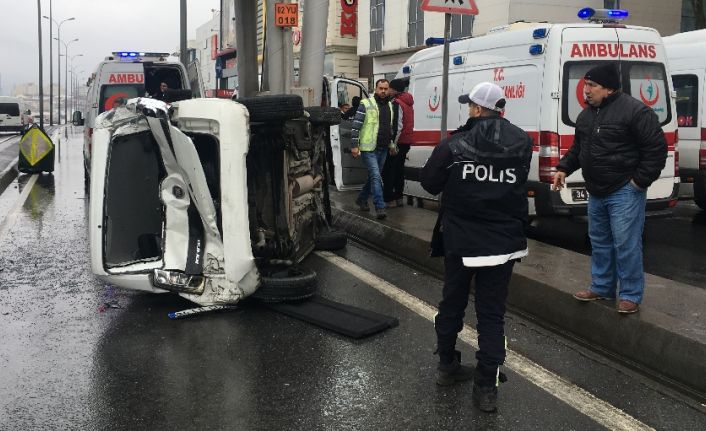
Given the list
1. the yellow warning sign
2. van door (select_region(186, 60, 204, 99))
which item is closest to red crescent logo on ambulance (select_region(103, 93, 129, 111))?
van door (select_region(186, 60, 204, 99))

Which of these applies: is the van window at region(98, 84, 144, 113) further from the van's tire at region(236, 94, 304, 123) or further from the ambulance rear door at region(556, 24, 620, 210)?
the van's tire at region(236, 94, 304, 123)

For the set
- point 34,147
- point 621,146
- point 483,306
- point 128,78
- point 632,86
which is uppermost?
point 128,78

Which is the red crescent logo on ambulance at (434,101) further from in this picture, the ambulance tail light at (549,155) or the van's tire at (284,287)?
the van's tire at (284,287)

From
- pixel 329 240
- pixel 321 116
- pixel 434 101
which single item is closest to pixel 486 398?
pixel 321 116

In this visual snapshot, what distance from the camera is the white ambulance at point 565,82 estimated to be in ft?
25.2

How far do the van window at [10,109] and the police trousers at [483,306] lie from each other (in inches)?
1660

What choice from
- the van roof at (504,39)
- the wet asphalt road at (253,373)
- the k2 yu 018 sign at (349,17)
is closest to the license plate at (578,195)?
the van roof at (504,39)

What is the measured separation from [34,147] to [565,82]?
1251cm

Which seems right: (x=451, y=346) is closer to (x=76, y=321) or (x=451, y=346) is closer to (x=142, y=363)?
(x=142, y=363)

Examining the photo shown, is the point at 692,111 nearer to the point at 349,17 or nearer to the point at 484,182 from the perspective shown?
the point at 484,182

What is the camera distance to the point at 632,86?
7.95 meters

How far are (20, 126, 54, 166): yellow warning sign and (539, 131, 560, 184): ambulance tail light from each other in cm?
1193

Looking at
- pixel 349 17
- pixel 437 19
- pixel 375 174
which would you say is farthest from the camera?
pixel 349 17

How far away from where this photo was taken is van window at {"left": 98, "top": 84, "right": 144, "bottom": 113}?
42.8 feet
